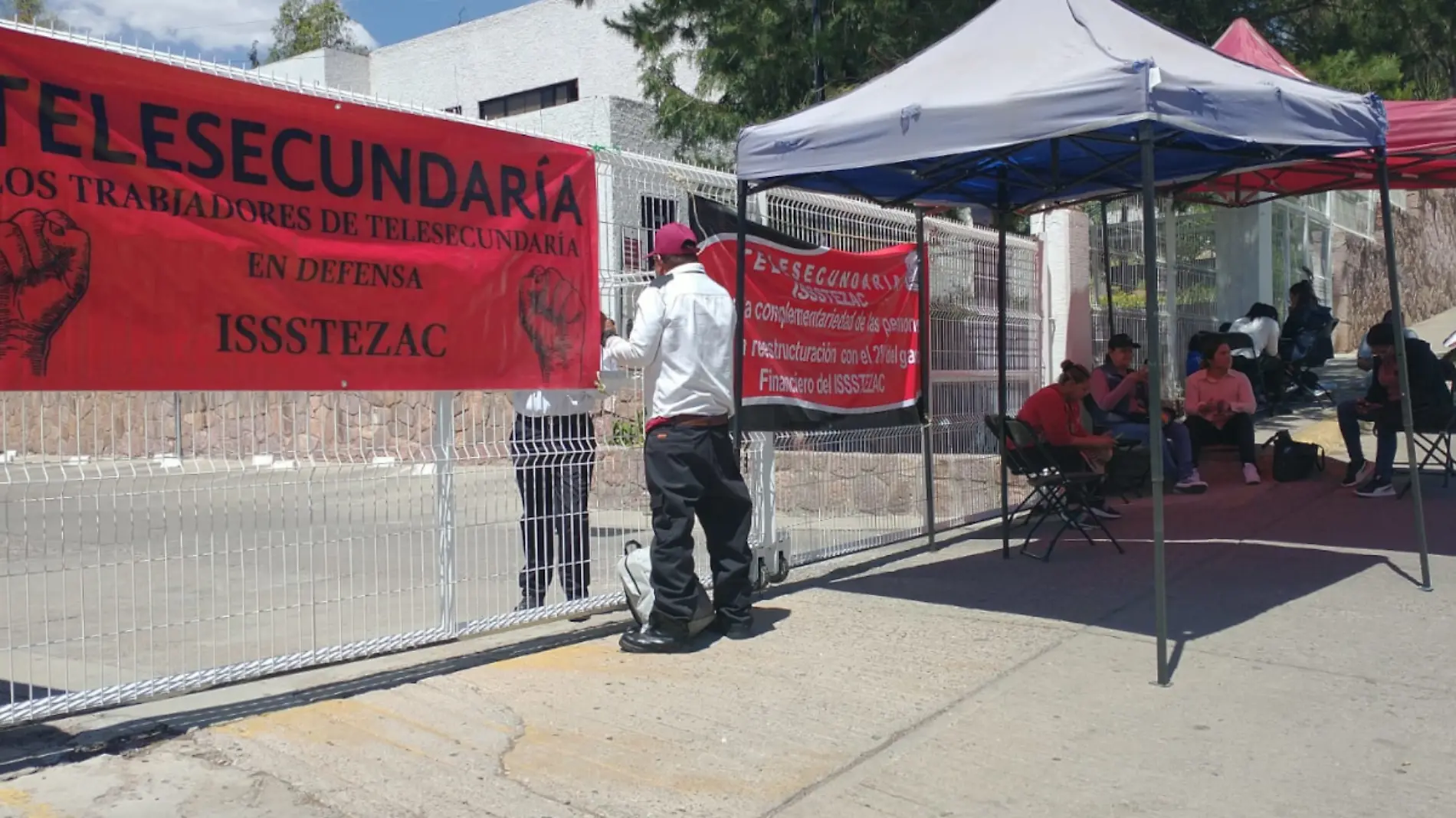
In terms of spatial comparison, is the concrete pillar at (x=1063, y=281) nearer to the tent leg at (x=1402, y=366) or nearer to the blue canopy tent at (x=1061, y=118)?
the blue canopy tent at (x=1061, y=118)

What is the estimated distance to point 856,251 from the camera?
781 centimetres

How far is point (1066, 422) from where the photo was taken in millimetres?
7871

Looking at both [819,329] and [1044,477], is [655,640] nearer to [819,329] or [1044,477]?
[819,329]

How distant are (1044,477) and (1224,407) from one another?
3.28m

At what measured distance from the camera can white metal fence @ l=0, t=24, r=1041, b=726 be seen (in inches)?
180

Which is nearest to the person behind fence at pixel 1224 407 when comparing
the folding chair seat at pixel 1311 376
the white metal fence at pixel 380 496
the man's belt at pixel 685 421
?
the white metal fence at pixel 380 496

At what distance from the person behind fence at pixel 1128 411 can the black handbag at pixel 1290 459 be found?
61 centimetres

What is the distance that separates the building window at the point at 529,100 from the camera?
28.2m

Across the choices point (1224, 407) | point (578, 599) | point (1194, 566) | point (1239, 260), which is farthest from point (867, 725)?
point (1239, 260)

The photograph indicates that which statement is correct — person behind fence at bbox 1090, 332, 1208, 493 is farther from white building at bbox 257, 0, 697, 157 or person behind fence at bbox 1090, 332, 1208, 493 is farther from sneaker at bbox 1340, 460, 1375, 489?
white building at bbox 257, 0, 697, 157

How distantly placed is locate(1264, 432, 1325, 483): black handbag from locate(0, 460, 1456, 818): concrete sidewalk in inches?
138

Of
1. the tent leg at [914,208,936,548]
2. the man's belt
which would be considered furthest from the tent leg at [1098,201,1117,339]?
the man's belt

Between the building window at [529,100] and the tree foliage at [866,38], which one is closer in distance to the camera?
the tree foliage at [866,38]

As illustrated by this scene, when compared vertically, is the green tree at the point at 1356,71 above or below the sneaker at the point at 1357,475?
above
